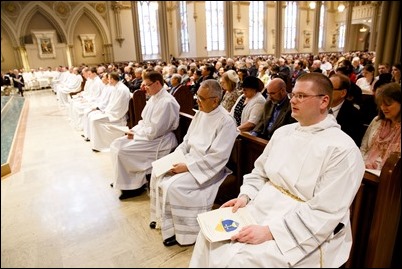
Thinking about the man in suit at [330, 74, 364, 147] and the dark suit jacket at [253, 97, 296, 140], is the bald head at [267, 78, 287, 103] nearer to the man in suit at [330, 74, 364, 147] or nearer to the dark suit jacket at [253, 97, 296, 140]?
the dark suit jacket at [253, 97, 296, 140]

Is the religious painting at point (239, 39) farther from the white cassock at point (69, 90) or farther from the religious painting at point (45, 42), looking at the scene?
the white cassock at point (69, 90)

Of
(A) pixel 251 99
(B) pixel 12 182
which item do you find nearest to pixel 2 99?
(B) pixel 12 182

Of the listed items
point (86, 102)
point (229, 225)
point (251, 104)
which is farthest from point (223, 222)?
point (86, 102)

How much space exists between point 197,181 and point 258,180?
83cm

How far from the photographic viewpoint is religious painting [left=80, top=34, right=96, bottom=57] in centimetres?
1891

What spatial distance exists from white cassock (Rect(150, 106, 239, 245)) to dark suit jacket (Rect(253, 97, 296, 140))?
2.16ft

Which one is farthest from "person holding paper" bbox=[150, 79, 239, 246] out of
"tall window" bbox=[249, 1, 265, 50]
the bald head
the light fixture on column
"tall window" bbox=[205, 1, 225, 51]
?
"tall window" bbox=[249, 1, 265, 50]

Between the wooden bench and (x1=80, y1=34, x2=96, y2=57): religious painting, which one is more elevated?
(x1=80, y1=34, x2=96, y2=57): religious painting

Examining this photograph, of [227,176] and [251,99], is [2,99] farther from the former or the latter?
[251,99]

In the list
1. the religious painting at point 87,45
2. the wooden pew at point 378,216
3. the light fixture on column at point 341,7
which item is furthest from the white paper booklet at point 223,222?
the religious painting at point 87,45

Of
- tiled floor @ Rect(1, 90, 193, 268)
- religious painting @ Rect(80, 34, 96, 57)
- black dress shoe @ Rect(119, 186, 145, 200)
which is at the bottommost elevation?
black dress shoe @ Rect(119, 186, 145, 200)

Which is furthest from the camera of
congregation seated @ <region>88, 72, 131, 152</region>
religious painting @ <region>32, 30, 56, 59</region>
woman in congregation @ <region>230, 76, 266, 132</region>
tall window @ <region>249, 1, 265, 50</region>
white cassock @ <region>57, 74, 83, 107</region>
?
Answer: tall window @ <region>249, 1, 265, 50</region>

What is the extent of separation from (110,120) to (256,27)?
19.4 meters

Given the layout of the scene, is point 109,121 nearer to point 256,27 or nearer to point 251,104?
point 251,104
